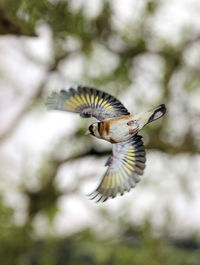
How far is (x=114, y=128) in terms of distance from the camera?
23cm

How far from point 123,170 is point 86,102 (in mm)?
52

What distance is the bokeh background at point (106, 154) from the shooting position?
1163mm

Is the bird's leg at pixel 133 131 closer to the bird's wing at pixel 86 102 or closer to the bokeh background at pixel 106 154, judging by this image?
the bird's wing at pixel 86 102

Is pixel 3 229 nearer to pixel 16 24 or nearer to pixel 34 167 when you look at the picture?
pixel 34 167

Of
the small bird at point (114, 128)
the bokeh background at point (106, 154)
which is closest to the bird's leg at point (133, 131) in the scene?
the small bird at point (114, 128)

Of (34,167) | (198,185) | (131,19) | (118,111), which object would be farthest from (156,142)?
(118,111)

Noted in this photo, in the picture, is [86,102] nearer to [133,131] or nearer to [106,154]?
[133,131]

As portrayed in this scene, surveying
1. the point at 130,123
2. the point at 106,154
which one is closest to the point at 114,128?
the point at 130,123

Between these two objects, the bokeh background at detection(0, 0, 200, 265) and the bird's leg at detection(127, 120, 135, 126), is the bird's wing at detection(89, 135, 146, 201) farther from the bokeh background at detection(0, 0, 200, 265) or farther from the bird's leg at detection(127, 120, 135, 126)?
the bokeh background at detection(0, 0, 200, 265)

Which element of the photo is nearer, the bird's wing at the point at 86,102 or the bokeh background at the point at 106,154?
the bird's wing at the point at 86,102

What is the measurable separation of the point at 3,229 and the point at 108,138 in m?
1.45

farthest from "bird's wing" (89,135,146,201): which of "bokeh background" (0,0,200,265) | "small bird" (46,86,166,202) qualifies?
"bokeh background" (0,0,200,265)

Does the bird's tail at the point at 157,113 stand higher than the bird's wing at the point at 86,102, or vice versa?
the bird's wing at the point at 86,102

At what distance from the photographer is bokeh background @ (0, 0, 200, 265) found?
3.82ft
